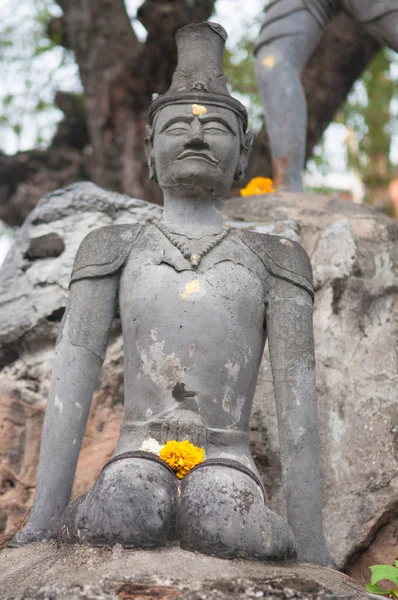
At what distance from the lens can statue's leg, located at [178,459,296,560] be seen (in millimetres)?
2879

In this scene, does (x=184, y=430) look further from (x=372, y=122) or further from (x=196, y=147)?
(x=372, y=122)

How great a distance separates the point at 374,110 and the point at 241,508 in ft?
29.1

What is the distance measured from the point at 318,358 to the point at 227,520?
1.88m

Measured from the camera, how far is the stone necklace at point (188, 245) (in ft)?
12.3

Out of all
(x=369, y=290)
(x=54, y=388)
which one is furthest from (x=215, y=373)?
(x=369, y=290)

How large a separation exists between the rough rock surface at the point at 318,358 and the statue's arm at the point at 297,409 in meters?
0.73

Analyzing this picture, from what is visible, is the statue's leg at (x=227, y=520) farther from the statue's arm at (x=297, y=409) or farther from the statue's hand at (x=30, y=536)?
the statue's hand at (x=30, y=536)

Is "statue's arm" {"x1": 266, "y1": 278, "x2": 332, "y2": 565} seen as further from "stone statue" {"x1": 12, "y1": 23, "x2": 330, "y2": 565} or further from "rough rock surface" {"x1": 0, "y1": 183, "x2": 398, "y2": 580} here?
"rough rock surface" {"x1": 0, "y1": 183, "x2": 398, "y2": 580}

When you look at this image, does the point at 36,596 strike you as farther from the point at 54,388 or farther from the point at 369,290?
the point at 369,290

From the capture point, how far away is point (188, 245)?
382 centimetres

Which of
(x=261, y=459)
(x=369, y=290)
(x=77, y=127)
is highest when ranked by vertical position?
(x=77, y=127)

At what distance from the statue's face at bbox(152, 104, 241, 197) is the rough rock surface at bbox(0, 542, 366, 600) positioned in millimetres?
1664

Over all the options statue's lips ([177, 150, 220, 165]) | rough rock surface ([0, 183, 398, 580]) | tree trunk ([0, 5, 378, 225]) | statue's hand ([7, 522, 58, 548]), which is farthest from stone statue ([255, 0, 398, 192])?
statue's hand ([7, 522, 58, 548])

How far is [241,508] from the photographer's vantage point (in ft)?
9.61
